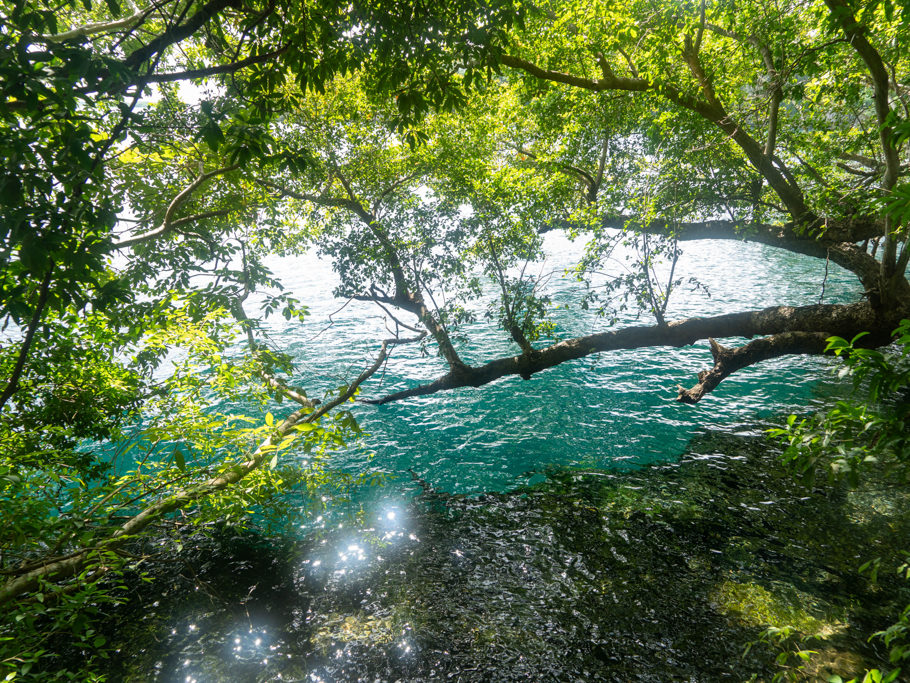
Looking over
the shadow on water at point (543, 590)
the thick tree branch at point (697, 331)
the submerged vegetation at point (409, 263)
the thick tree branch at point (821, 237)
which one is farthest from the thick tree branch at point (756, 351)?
the shadow on water at point (543, 590)

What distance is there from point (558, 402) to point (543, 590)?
262 inches

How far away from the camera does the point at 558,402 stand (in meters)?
12.4

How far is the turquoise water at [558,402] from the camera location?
386 inches

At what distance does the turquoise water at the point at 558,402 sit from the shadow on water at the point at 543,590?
128 cm

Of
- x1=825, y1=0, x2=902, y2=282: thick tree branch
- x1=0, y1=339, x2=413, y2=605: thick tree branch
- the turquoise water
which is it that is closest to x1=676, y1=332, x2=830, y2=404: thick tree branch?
the turquoise water

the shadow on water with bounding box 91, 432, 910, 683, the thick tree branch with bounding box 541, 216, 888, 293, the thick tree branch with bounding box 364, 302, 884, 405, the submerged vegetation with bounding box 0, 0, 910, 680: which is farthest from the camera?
the thick tree branch with bounding box 541, 216, 888, 293

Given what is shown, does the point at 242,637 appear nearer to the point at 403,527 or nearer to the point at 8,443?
the point at 403,527

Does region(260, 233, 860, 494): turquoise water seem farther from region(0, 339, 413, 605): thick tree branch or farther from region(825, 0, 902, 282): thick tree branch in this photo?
region(825, 0, 902, 282): thick tree branch

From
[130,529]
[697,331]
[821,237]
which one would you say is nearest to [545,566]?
[130,529]

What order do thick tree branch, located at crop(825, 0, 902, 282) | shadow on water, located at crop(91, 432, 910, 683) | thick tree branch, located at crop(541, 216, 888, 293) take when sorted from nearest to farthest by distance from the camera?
shadow on water, located at crop(91, 432, 910, 683) < thick tree branch, located at crop(825, 0, 902, 282) < thick tree branch, located at crop(541, 216, 888, 293)

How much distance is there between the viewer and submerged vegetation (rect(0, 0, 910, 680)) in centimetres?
346

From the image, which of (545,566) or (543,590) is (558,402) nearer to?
(545,566)


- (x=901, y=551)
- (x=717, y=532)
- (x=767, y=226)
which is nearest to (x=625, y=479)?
(x=717, y=532)

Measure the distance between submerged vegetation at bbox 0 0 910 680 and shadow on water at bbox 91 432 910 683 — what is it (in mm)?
64
